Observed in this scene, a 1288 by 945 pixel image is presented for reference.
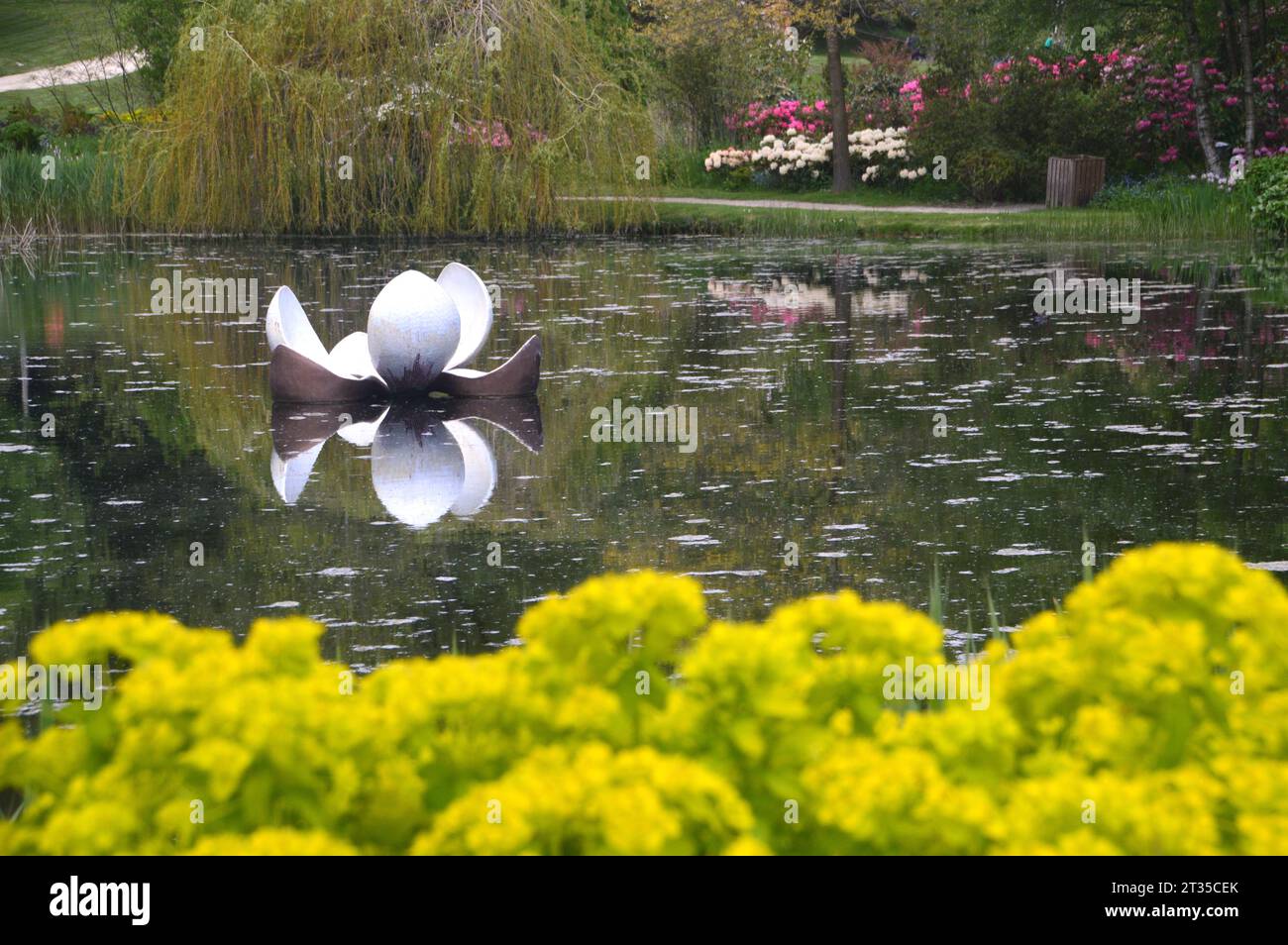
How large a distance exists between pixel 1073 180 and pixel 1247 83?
2.90m

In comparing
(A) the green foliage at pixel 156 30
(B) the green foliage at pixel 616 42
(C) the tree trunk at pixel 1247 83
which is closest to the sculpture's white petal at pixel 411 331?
(B) the green foliage at pixel 616 42

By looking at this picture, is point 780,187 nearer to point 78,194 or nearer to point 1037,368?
point 78,194

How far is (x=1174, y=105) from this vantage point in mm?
27547

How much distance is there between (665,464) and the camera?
9.28 m

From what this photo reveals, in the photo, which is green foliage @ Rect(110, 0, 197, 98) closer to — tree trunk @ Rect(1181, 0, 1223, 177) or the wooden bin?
the wooden bin

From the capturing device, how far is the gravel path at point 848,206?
2578 cm

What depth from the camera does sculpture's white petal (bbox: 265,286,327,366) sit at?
38.3 feet

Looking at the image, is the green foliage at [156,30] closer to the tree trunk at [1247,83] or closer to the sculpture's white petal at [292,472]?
the tree trunk at [1247,83]

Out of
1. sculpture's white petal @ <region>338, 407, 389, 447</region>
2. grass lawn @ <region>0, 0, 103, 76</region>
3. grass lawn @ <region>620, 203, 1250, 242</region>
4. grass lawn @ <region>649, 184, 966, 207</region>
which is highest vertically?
grass lawn @ <region>0, 0, 103, 76</region>

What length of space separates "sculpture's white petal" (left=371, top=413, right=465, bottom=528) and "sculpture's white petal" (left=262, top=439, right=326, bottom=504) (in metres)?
0.36

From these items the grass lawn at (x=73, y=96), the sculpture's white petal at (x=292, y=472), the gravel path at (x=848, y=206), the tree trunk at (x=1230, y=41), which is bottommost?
the sculpture's white petal at (x=292, y=472)

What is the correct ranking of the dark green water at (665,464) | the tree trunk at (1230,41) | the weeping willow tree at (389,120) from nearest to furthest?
1. the dark green water at (665,464)
2. the weeping willow tree at (389,120)
3. the tree trunk at (1230,41)

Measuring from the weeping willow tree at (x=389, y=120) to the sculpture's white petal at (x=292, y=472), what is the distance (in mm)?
15372

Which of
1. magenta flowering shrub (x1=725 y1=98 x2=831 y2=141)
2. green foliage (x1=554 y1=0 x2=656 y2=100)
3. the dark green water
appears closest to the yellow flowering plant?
the dark green water
